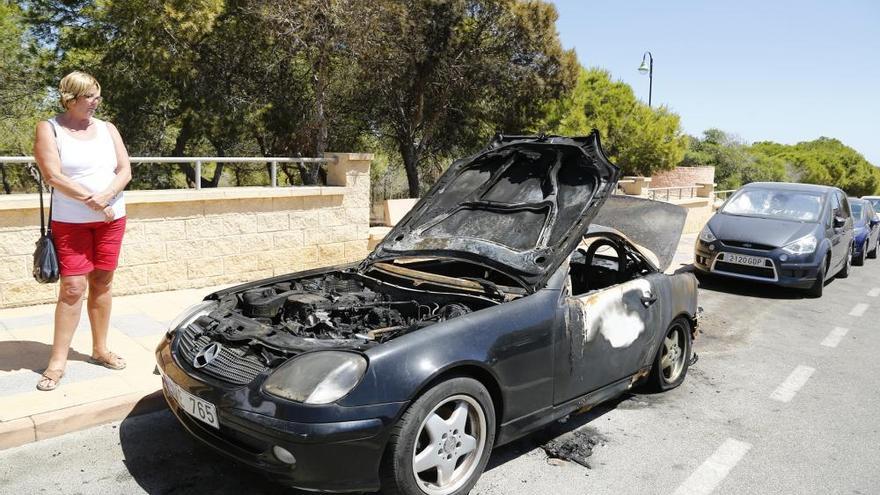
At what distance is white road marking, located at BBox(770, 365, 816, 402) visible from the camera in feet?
16.9

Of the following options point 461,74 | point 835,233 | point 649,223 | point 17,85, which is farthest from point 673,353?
point 17,85

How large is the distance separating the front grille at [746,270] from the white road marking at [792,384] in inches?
128

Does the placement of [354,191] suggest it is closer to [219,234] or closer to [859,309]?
[219,234]

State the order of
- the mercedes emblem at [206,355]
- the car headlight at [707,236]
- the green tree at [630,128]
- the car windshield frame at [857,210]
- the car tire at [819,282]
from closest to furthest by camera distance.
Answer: the mercedes emblem at [206,355] → the car tire at [819,282] → the car headlight at [707,236] → the car windshield frame at [857,210] → the green tree at [630,128]

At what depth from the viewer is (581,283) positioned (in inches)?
210

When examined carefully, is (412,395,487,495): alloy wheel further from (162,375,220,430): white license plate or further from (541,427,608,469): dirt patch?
(162,375,220,430): white license plate

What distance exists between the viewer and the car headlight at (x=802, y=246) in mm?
8891

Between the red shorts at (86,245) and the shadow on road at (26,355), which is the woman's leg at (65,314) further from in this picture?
the shadow on road at (26,355)

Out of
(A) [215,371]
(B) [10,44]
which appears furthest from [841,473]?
(B) [10,44]

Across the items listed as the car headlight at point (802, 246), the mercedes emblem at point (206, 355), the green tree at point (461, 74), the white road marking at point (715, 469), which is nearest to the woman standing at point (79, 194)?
the mercedes emblem at point (206, 355)

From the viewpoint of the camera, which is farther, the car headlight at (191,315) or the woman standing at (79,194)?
the woman standing at (79,194)

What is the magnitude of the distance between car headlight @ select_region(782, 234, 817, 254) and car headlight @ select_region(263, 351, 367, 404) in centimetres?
772

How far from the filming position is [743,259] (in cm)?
908

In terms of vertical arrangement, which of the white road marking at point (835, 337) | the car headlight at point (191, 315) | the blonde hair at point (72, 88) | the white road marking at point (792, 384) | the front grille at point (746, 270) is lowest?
the white road marking at point (792, 384)
